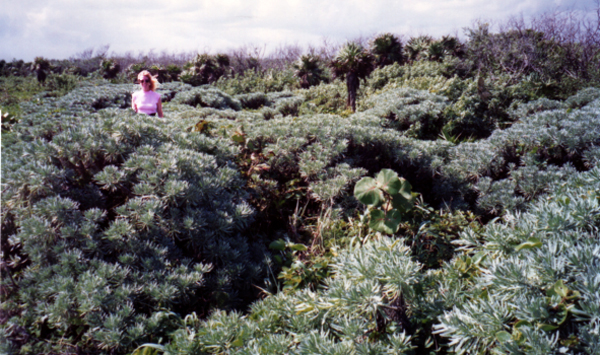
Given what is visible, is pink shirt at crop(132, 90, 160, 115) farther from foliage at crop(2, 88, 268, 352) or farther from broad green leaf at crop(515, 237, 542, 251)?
broad green leaf at crop(515, 237, 542, 251)

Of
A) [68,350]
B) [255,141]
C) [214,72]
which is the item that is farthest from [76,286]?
[214,72]

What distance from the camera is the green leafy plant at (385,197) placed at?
2.58m

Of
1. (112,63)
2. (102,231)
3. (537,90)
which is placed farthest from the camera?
(112,63)

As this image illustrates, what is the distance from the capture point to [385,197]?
2.74 m

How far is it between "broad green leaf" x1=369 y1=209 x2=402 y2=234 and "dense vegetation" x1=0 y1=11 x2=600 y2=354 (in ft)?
0.04

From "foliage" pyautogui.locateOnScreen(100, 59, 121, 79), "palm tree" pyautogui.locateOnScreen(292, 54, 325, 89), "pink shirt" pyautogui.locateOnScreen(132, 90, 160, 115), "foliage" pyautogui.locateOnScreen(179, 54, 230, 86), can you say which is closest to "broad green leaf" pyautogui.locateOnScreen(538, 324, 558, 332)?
"pink shirt" pyautogui.locateOnScreen(132, 90, 160, 115)

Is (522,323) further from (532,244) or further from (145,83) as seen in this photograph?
(145,83)

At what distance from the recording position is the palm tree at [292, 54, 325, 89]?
15503mm

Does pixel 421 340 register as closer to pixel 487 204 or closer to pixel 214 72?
pixel 487 204

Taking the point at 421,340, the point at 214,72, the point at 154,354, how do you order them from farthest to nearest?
the point at 214,72
the point at 154,354
the point at 421,340

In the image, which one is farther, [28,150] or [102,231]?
[28,150]

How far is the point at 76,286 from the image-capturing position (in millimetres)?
2088

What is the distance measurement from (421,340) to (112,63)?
24755 millimetres

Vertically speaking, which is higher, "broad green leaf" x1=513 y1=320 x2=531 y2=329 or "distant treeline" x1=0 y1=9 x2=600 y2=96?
"distant treeline" x1=0 y1=9 x2=600 y2=96
